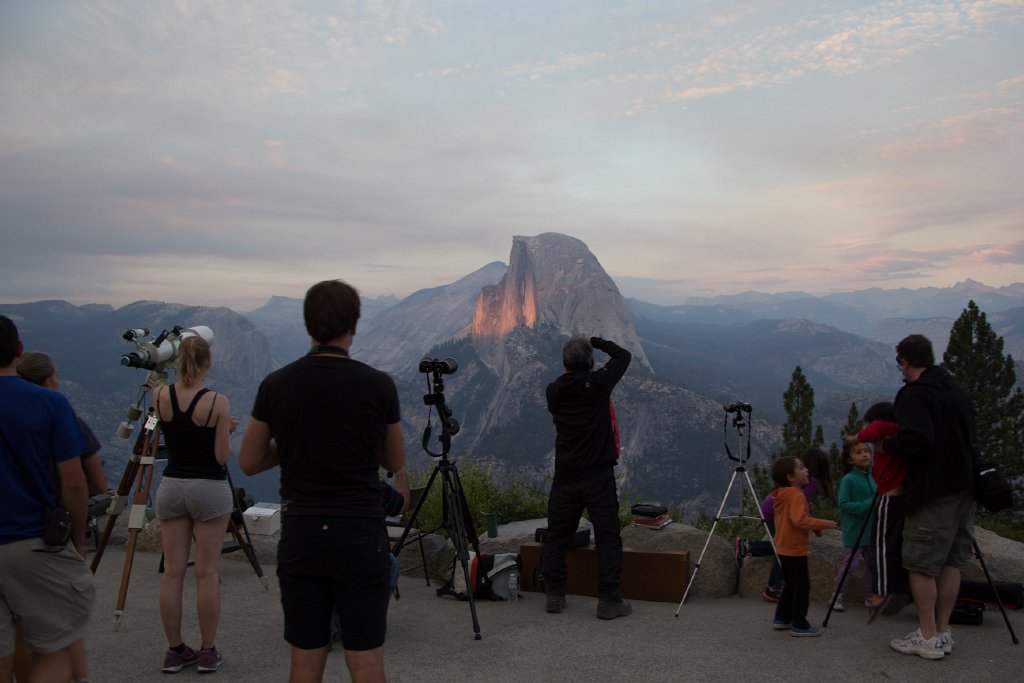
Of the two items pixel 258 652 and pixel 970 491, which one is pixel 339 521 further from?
pixel 970 491

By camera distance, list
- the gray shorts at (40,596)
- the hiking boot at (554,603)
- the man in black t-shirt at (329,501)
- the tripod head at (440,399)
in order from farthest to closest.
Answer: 1. the hiking boot at (554,603)
2. the tripod head at (440,399)
3. the gray shorts at (40,596)
4. the man in black t-shirt at (329,501)

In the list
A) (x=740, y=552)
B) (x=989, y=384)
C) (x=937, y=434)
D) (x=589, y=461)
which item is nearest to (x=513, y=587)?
(x=589, y=461)

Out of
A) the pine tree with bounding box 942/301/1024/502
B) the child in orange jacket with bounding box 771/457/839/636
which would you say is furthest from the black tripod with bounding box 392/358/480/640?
the pine tree with bounding box 942/301/1024/502

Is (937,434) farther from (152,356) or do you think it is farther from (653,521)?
(152,356)

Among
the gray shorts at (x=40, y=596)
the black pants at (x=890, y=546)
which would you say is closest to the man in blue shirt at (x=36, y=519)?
the gray shorts at (x=40, y=596)

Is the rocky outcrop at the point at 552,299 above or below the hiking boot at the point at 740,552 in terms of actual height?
above

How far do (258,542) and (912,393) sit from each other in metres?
7.04

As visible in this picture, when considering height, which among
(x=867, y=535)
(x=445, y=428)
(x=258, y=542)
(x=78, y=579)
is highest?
(x=445, y=428)

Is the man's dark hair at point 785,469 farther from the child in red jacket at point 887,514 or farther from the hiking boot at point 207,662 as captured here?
the hiking boot at point 207,662

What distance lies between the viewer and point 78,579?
3.42 m

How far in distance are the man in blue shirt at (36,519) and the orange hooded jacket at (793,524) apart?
4.66m

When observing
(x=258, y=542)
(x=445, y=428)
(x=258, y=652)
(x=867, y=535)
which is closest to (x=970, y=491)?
(x=867, y=535)

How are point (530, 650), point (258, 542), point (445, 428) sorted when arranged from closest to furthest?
point (530, 650)
point (445, 428)
point (258, 542)

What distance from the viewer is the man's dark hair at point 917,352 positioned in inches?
203
